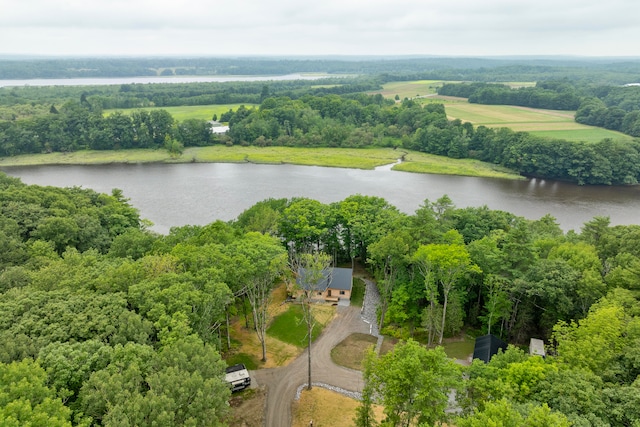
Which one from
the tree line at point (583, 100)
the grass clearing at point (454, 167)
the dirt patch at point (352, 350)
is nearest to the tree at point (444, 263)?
the dirt patch at point (352, 350)

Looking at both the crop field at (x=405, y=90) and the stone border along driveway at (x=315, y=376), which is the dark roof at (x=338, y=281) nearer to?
the stone border along driveway at (x=315, y=376)

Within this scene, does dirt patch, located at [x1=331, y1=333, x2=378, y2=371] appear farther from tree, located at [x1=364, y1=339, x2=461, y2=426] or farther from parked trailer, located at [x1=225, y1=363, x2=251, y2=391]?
tree, located at [x1=364, y1=339, x2=461, y2=426]

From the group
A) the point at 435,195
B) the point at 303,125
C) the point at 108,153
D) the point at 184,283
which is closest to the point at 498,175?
the point at 435,195

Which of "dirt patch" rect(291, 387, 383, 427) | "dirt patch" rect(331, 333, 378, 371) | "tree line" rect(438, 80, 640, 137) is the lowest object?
"dirt patch" rect(331, 333, 378, 371)

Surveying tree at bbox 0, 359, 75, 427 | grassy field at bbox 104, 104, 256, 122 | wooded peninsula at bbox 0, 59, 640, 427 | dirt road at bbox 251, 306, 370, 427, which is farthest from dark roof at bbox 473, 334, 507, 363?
grassy field at bbox 104, 104, 256, 122

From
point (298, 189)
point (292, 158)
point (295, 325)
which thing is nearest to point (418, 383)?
point (295, 325)

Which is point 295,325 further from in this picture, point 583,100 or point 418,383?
point 583,100

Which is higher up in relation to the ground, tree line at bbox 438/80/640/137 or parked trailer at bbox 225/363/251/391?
tree line at bbox 438/80/640/137
